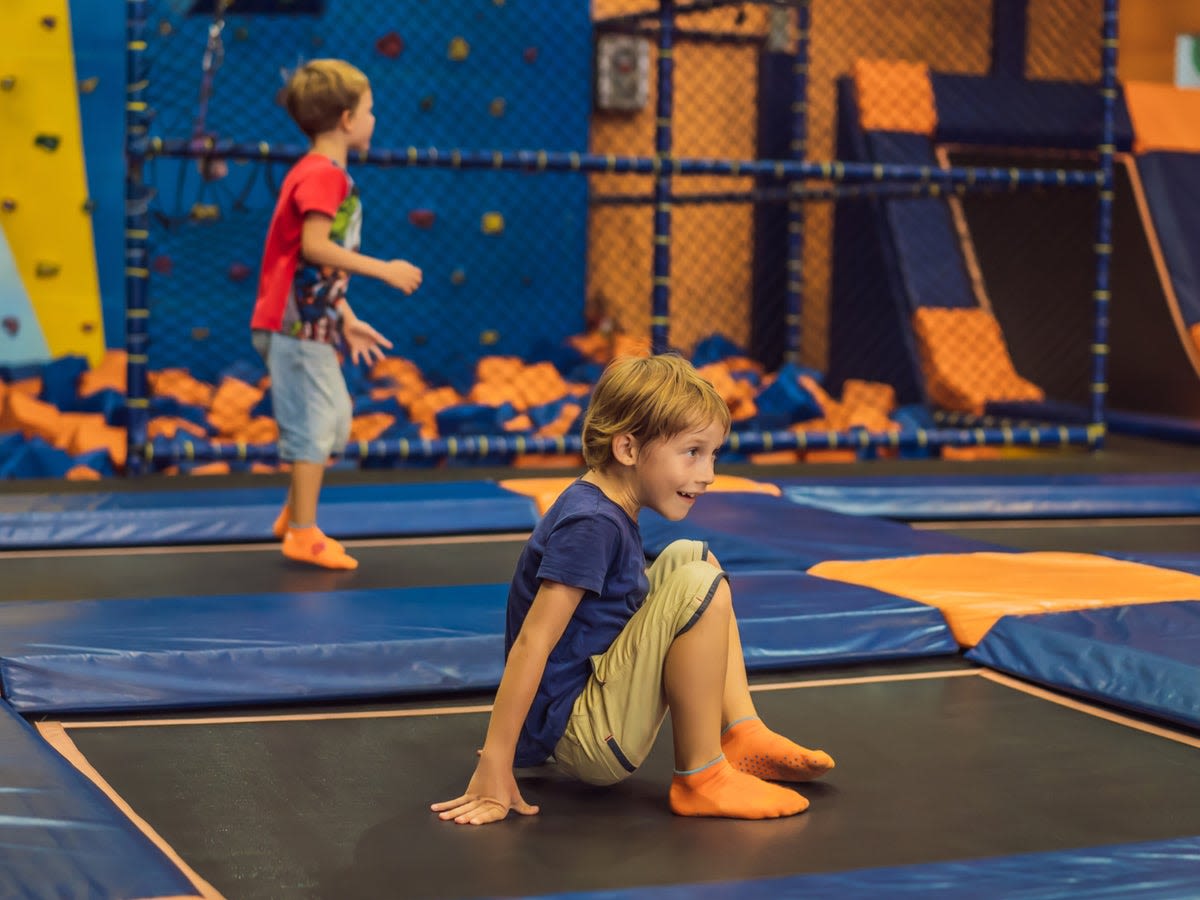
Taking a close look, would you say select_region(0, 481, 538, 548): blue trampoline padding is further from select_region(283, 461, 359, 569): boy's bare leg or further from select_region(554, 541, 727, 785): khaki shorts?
select_region(554, 541, 727, 785): khaki shorts

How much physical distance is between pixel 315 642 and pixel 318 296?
107 cm

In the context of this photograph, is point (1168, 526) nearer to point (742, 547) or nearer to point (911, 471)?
point (911, 471)

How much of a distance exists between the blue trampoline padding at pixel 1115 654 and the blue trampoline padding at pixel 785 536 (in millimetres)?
681

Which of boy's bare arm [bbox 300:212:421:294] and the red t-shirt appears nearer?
boy's bare arm [bbox 300:212:421:294]

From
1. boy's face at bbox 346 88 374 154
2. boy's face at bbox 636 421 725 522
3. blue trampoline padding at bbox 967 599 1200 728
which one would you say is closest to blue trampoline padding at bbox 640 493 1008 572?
blue trampoline padding at bbox 967 599 1200 728

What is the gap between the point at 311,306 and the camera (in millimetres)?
3326

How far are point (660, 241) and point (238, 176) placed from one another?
7.69 feet

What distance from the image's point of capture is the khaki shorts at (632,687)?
182 centimetres

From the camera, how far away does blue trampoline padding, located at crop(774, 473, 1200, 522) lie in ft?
14.3

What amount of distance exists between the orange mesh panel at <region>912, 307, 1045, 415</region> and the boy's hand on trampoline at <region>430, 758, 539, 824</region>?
4.89 m

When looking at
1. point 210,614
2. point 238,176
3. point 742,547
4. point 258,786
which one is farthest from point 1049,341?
point 258,786

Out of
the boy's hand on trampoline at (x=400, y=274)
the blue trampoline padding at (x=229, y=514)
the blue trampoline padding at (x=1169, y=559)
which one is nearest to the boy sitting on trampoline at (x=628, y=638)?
the boy's hand on trampoline at (x=400, y=274)

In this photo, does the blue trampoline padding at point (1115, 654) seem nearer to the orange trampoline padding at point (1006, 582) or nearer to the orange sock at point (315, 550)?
the orange trampoline padding at point (1006, 582)

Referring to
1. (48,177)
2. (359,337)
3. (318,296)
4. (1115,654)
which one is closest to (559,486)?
(359,337)
